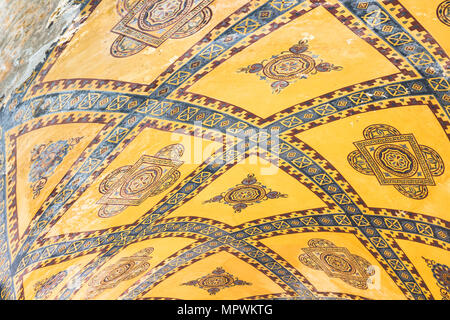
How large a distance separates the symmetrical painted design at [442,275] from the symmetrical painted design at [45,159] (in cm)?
528

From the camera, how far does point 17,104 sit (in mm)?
5113

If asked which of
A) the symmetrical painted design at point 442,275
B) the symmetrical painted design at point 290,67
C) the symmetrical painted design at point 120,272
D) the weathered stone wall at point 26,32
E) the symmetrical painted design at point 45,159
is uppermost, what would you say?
the symmetrical painted design at point 290,67

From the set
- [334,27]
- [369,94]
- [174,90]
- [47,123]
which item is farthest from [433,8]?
[47,123]

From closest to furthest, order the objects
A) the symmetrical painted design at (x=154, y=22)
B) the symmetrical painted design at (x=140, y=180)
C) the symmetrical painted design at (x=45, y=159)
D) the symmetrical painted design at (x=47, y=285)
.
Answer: the symmetrical painted design at (x=154, y=22) < the symmetrical painted design at (x=45, y=159) < the symmetrical painted design at (x=140, y=180) < the symmetrical painted design at (x=47, y=285)

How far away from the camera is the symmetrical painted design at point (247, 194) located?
8.38 metres

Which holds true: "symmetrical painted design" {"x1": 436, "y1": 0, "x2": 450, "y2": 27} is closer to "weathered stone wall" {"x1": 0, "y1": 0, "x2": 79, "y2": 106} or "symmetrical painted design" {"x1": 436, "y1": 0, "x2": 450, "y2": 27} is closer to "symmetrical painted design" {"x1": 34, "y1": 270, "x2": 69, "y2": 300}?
"weathered stone wall" {"x1": 0, "y1": 0, "x2": 79, "y2": 106}

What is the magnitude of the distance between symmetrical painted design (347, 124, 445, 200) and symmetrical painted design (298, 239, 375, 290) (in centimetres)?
206

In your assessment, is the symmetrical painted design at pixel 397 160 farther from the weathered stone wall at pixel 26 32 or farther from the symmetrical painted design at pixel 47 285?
the symmetrical painted design at pixel 47 285

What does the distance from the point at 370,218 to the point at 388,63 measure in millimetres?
3107

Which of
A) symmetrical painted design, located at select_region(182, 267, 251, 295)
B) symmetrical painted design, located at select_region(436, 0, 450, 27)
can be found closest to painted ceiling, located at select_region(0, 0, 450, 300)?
symmetrical painted design, located at select_region(436, 0, 450, 27)

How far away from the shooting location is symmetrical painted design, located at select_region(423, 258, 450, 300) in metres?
8.18

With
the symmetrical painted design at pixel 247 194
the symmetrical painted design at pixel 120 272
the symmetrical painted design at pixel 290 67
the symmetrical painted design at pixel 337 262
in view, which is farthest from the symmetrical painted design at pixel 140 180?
the symmetrical painted design at pixel 337 262

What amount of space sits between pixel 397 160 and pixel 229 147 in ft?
6.90

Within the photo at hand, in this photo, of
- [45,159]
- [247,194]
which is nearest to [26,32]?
[45,159]
